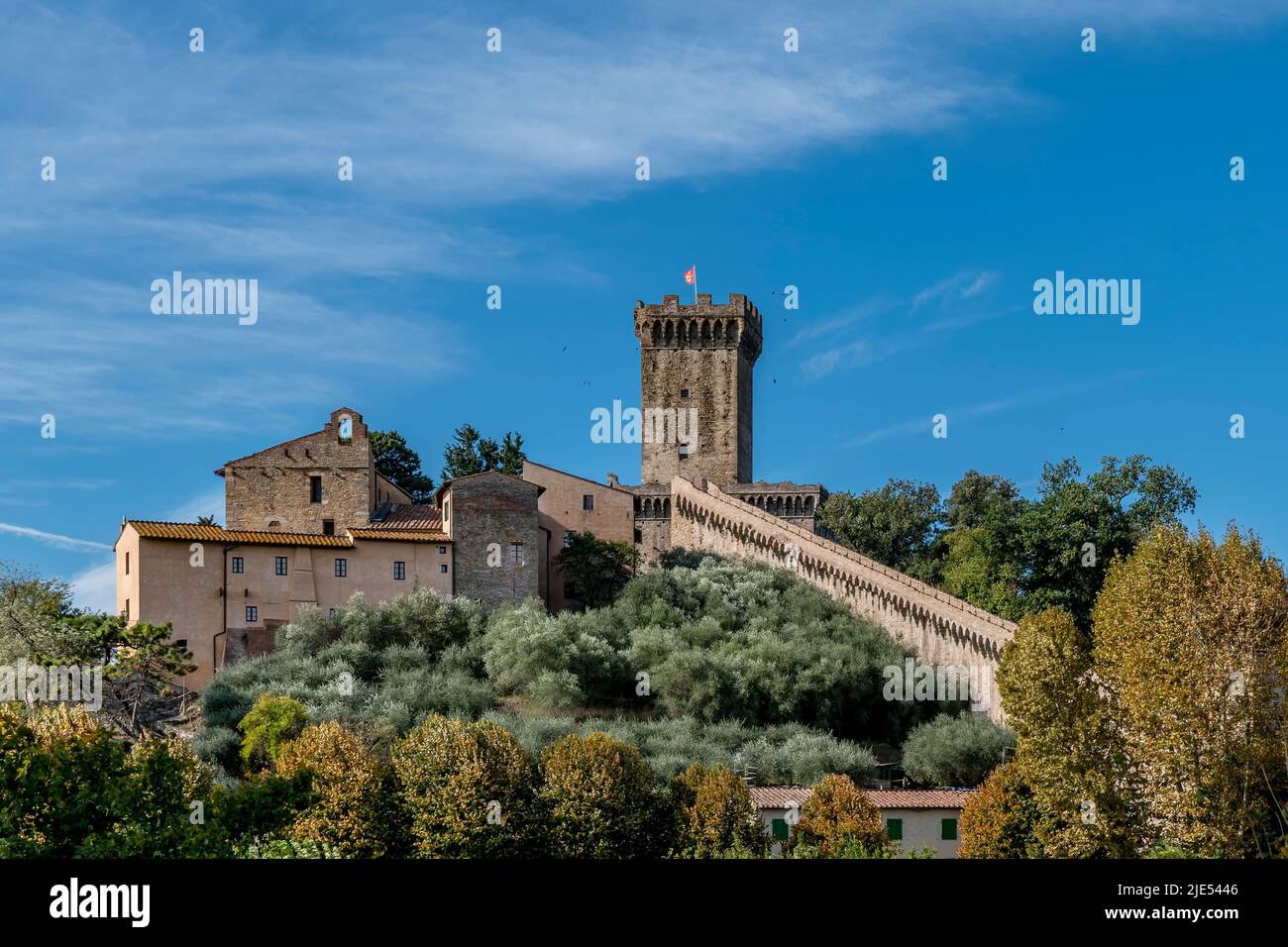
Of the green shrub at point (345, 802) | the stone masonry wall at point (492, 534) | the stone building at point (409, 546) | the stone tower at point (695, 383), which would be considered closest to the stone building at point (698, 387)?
the stone tower at point (695, 383)

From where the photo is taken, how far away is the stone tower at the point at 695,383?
7944 centimetres

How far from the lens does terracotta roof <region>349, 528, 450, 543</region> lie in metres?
61.4

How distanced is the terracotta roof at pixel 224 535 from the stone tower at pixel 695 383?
22064mm

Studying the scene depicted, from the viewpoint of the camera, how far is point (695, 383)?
265 ft

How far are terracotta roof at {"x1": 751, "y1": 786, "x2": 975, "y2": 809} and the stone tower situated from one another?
3256 cm

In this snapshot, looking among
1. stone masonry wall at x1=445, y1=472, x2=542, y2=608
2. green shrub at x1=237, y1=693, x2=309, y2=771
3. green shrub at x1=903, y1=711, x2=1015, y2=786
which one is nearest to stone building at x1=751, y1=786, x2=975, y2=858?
green shrub at x1=903, y1=711, x2=1015, y2=786

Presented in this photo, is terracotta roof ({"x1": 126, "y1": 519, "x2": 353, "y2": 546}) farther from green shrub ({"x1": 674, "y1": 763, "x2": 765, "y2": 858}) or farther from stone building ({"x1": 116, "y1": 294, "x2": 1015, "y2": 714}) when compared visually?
green shrub ({"x1": 674, "y1": 763, "x2": 765, "y2": 858})

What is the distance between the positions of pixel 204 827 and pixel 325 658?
25271 mm

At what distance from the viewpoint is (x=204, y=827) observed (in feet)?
102

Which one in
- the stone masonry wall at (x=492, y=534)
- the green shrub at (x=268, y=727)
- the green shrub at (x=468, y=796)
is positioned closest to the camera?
the green shrub at (x=468, y=796)

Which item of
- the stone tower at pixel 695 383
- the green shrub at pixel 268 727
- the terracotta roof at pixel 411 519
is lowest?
the green shrub at pixel 268 727

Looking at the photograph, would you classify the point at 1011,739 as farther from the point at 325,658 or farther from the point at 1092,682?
the point at 325,658

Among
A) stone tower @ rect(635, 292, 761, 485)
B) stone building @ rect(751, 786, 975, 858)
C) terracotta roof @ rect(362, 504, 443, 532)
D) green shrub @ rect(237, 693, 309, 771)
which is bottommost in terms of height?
stone building @ rect(751, 786, 975, 858)

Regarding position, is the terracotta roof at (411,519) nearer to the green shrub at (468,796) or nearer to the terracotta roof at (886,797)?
→ the terracotta roof at (886,797)
